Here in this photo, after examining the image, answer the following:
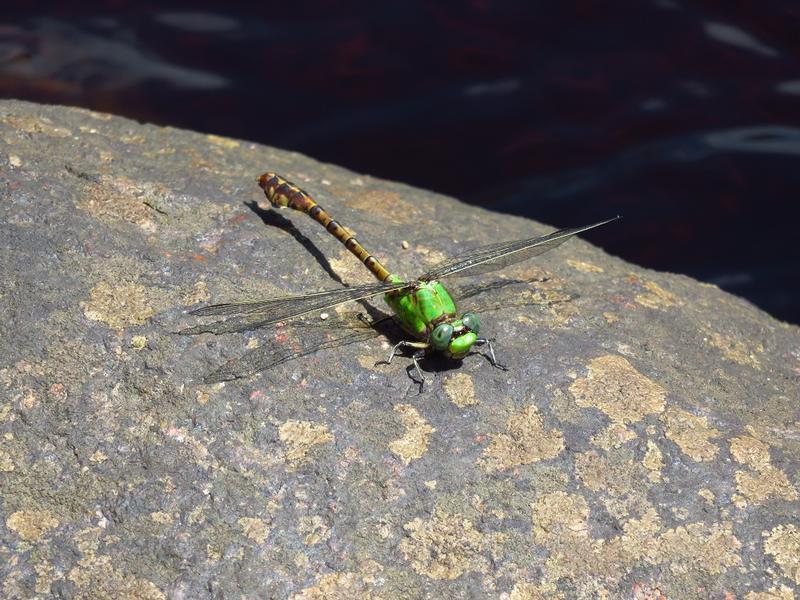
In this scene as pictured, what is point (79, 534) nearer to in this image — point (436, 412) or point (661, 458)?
point (436, 412)

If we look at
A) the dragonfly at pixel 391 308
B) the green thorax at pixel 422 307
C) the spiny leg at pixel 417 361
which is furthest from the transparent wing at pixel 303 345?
the spiny leg at pixel 417 361

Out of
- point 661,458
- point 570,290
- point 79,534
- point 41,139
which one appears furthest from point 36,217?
point 661,458

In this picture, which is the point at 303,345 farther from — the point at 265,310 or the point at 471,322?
the point at 471,322

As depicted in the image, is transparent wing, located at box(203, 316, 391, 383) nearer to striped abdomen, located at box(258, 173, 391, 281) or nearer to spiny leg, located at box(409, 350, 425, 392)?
spiny leg, located at box(409, 350, 425, 392)

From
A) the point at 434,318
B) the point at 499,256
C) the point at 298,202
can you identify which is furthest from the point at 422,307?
the point at 298,202

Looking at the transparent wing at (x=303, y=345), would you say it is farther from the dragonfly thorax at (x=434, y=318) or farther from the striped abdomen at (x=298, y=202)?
the striped abdomen at (x=298, y=202)

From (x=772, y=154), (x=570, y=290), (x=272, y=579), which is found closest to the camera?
(x=272, y=579)
